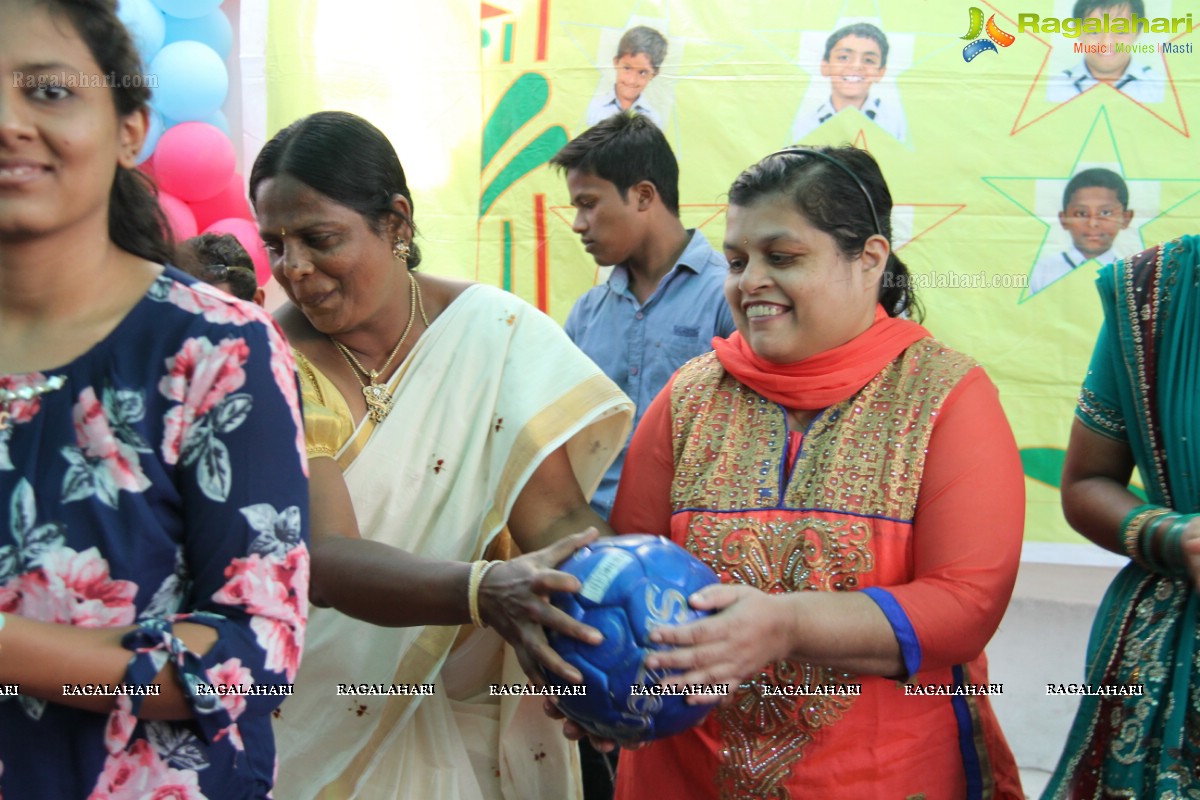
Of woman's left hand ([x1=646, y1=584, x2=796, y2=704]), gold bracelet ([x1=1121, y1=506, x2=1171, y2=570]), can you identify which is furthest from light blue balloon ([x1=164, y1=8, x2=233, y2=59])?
gold bracelet ([x1=1121, y1=506, x2=1171, y2=570])

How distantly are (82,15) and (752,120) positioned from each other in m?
2.97

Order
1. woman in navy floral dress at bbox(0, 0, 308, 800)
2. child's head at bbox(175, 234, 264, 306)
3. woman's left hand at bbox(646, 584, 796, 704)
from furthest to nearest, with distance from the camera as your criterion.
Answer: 1. child's head at bbox(175, 234, 264, 306)
2. woman's left hand at bbox(646, 584, 796, 704)
3. woman in navy floral dress at bbox(0, 0, 308, 800)

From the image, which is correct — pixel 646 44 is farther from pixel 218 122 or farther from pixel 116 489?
pixel 116 489

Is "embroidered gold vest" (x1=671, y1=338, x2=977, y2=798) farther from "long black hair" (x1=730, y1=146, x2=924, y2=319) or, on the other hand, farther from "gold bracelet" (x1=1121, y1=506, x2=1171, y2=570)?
"gold bracelet" (x1=1121, y1=506, x2=1171, y2=570)

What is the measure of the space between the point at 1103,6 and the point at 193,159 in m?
3.20

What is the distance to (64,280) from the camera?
1.45m

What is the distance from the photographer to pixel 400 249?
2.50 metres

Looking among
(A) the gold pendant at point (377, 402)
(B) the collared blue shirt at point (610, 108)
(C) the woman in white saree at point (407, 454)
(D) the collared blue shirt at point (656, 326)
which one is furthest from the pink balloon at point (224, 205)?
(A) the gold pendant at point (377, 402)

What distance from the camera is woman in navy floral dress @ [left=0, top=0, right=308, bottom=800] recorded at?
1.32 metres

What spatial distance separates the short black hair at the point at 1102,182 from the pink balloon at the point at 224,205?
3044 mm

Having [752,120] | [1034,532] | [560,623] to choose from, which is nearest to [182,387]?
[560,623]

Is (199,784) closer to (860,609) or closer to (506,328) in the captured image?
(860,609)

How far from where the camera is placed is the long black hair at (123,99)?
→ 4.64ft

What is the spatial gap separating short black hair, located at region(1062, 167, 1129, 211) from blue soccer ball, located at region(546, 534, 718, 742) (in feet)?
8.76
